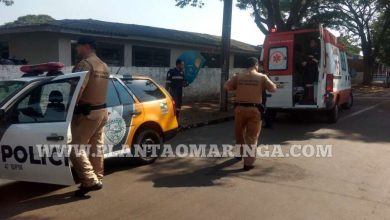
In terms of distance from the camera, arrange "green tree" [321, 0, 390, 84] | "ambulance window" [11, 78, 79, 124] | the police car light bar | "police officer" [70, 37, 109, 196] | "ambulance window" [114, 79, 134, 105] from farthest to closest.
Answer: "green tree" [321, 0, 390, 84], "ambulance window" [114, 79, 134, 105], the police car light bar, "police officer" [70, 37, 109, 196], "ambulance window" [11, 78, 79, 124]

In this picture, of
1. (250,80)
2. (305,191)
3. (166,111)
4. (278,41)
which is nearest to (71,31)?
(278,41)

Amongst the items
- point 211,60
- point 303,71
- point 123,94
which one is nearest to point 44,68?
point 123,94

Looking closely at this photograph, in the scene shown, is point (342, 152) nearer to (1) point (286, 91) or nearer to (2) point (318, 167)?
(2) point (318, 167)

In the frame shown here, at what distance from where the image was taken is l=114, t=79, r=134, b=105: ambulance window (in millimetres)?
6574

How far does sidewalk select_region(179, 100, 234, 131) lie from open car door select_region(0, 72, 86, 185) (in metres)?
6.11

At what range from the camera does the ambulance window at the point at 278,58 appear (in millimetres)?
11609

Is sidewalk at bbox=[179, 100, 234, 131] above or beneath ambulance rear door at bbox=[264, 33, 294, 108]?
beneath

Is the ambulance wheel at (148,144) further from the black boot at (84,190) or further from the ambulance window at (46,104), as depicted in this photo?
the ambulance window at (46,104)

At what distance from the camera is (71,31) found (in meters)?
14.0

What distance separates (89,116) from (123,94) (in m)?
1.42

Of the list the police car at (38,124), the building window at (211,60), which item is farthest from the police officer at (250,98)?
the building window at (211,60)

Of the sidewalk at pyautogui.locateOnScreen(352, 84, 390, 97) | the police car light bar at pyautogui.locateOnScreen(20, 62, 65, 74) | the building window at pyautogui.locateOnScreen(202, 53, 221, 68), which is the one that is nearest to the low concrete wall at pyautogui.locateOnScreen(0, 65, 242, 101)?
the building window at pyautogui.locateOnScreen(202, 53, 221, 68)

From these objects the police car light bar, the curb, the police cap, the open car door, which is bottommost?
the curb

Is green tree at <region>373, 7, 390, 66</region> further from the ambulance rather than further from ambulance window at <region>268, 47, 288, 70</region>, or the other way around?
ambulance window at <region>268, 47, 288, 70</region>
